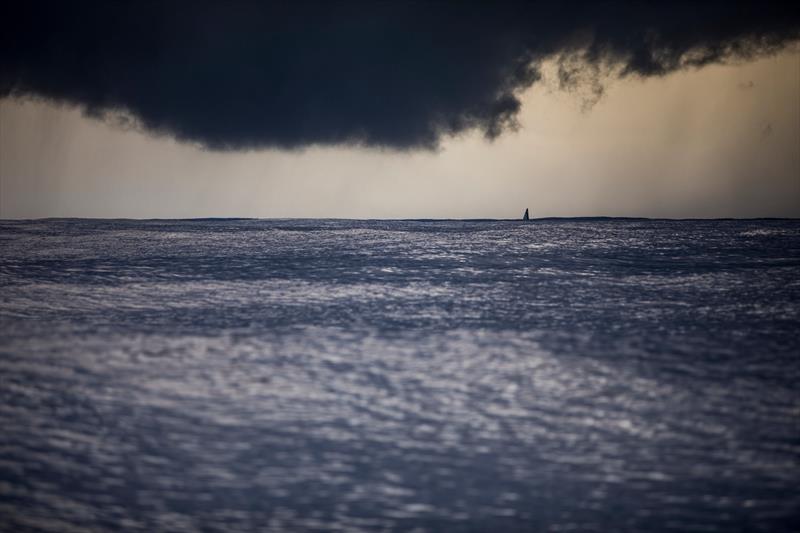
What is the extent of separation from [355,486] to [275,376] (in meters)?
1.89

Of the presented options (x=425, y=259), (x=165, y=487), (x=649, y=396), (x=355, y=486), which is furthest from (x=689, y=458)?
(x=425, y=259)

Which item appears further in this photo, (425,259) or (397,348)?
(425,259)

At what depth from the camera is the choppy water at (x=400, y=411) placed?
3.18 m

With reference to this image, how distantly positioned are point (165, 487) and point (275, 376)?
1805 millimetres

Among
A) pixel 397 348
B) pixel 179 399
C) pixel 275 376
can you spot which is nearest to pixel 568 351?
pixel 397 348

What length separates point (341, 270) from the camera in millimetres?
12086

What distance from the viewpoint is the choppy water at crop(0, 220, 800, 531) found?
3178 mm

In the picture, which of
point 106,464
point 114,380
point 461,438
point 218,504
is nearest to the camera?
point 218,504

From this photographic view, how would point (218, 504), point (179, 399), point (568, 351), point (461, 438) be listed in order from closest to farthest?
point (218, 504)
point (461, 438)
point (179, 399)
point (568, 351)

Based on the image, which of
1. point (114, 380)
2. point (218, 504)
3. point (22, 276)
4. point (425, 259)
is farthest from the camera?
point (425, 259)

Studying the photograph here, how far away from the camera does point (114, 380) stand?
504 cm

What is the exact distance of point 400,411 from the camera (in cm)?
433

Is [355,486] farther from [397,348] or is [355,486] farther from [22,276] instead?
[22,276]

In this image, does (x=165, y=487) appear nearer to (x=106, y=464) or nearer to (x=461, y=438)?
(x=106, y=464)
